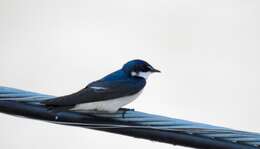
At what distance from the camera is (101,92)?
6.19 metres

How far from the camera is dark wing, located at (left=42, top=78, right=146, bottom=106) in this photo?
223 inches

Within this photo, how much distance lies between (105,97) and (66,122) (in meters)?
0.89

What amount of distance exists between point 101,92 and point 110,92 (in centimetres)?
13

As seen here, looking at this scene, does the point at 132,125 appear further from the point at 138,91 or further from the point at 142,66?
the point at 142,66

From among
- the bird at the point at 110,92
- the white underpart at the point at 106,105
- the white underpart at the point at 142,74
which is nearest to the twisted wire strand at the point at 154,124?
the bird at the point at 110,92

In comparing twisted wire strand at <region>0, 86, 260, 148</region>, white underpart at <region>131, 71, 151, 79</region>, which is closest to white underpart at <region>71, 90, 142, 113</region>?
twisted wire strand at <region>0, 86, 260, 148</region>

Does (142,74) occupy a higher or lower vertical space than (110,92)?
higher

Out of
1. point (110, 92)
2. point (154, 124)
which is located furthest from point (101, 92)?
point (154, 124)

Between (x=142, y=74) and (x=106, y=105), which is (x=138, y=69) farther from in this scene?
(x=106, y=105)

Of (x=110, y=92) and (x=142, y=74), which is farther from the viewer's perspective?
(x=142, y=74)

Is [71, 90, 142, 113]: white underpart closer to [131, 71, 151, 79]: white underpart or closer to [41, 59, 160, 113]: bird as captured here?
[41, 59, 160, 113]: bird

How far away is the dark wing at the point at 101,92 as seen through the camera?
18.6 ft

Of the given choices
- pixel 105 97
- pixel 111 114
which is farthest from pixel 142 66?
pixel 111 114

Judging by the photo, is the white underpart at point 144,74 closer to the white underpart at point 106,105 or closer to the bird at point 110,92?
the bird at point 110,92
